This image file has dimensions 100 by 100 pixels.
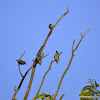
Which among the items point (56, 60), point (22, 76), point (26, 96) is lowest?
point (26, 96)

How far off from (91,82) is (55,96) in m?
1.27

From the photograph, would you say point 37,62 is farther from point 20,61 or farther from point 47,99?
point 47,99

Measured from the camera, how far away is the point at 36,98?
61.9 inches

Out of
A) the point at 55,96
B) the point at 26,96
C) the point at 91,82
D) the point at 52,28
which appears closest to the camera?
the point at 26,96

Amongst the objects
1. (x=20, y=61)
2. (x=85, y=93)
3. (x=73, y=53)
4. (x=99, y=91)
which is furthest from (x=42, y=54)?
(x=99, y=91)

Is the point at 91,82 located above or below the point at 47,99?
above

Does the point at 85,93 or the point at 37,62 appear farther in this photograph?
the point at 85,93

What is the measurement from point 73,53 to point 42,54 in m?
0.37

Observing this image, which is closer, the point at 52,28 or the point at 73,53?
the point at 52,28

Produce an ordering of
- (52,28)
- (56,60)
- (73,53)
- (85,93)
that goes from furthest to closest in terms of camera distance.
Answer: (85,93) → (56,60) → (73,53) → (52,28)

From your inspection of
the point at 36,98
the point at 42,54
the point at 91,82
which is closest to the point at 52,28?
the point at 42,54

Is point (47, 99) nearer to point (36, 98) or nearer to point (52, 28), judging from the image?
point (36, 98)

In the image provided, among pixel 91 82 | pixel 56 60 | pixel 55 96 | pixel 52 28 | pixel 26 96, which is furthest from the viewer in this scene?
pixel 91 82

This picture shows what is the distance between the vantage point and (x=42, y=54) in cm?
165
